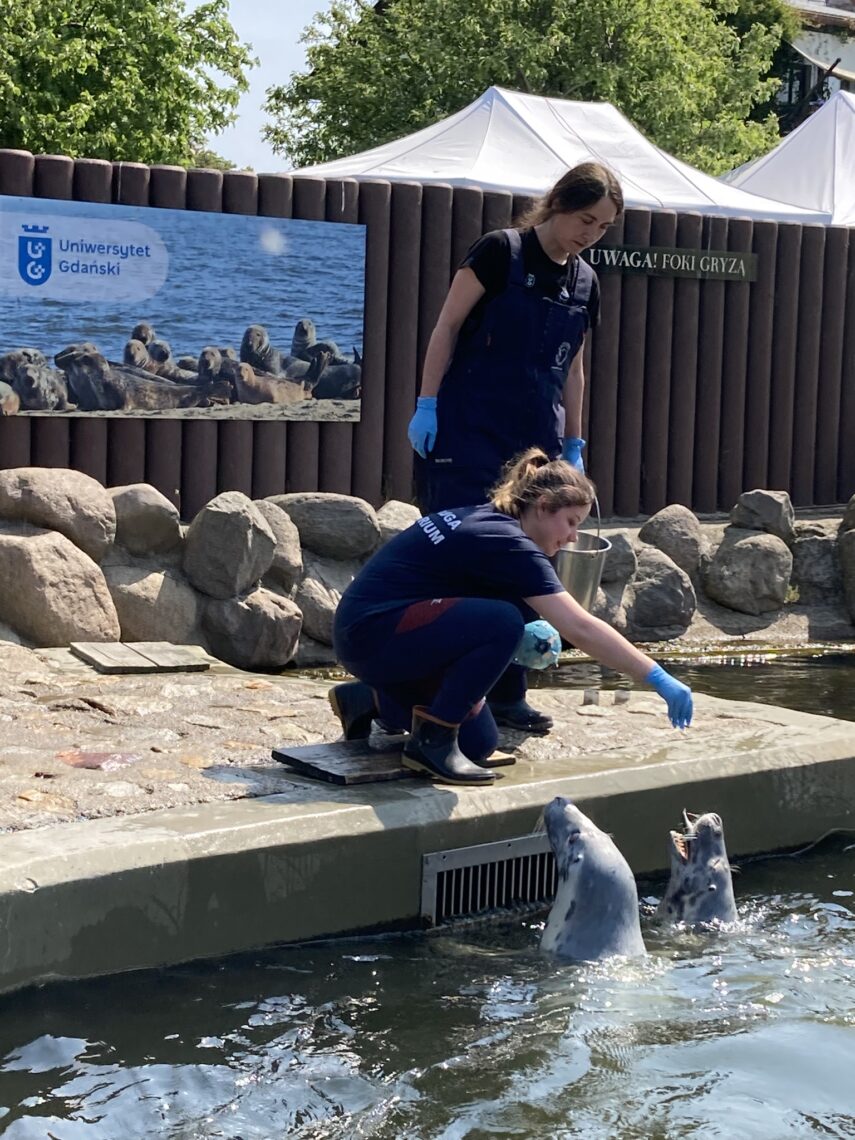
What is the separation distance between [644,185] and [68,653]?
26.0 feet

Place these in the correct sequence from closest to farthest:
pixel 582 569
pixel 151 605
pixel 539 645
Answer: pixel 539 645
pixel 582 569
pixel 151 605

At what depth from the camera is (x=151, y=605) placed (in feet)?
24.5

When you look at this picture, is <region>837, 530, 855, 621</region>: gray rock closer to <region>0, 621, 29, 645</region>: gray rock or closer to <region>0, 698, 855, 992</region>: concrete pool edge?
<region>0, 698, 855, 992</region>: concrete pool edge

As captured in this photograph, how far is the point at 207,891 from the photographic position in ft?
12.0

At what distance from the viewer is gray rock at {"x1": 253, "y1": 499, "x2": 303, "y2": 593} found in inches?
315

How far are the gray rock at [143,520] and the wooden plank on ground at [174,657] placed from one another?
1131 millimetres

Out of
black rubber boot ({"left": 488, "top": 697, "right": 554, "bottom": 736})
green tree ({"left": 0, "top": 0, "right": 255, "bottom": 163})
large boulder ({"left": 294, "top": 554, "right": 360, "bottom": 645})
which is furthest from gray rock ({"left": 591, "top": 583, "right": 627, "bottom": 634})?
green tree ({"left": 0, "top": 0, "right": 255, "bottom": 163})

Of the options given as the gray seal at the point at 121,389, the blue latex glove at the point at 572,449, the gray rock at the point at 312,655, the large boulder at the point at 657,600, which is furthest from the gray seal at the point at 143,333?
the blue latex glove at the point at 572,449

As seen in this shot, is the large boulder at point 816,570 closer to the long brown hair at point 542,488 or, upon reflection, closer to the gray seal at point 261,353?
the gray seal at point 261,353

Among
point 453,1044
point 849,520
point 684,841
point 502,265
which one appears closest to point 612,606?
point 849,520

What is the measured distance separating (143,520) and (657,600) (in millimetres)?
3256

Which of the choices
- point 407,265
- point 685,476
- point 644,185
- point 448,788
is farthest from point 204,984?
point 644,185

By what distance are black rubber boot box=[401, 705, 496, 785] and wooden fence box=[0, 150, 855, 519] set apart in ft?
15.8

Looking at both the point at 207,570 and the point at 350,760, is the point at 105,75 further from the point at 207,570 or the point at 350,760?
the point at 350,760
